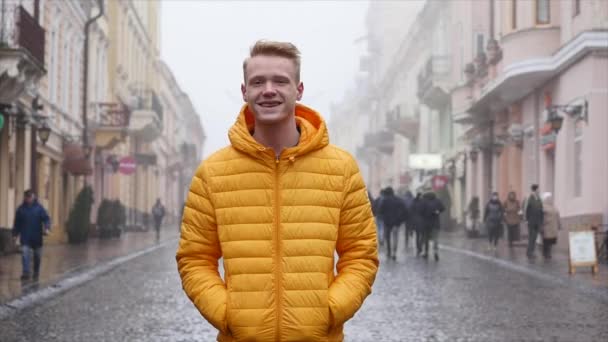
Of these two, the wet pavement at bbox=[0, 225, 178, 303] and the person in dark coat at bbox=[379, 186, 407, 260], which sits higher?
the person in dark coat at bbox=[379, 186, 407, 260]

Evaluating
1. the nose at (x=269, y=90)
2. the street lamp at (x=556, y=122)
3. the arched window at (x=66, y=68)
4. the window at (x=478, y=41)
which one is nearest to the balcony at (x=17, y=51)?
the arched window at (x=66, y=68)

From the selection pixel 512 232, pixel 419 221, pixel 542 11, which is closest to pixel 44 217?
pixel 419 221

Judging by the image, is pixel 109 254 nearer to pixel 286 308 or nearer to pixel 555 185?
pixel 555 185

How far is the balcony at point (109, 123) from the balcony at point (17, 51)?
16.0 meters

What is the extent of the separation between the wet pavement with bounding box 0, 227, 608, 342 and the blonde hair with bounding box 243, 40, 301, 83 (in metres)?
6.70

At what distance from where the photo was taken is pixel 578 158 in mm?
28406

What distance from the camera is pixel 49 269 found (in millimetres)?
19734

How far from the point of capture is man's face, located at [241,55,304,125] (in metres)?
3.56

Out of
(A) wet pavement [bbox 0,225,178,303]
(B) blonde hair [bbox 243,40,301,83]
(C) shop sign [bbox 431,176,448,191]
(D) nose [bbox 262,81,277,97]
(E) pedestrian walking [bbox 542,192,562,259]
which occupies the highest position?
(C) shop sign [bbox 431,176,448,191]

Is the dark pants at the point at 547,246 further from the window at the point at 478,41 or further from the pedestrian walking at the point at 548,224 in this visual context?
the window at the point at 478,41

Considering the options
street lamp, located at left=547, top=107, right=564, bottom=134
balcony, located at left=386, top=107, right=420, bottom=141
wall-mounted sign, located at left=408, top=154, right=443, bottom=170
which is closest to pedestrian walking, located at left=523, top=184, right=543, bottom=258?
street lamp, located at left=547, top=107, right=564, bottom=134

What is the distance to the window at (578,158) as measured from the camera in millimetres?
27766

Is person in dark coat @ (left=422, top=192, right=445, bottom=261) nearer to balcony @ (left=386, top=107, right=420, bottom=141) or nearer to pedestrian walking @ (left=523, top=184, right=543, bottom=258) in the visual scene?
pedestrian walking @ (left=523, top=184, right=543, bottom=258)

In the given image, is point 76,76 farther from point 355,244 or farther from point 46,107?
point 355,244
